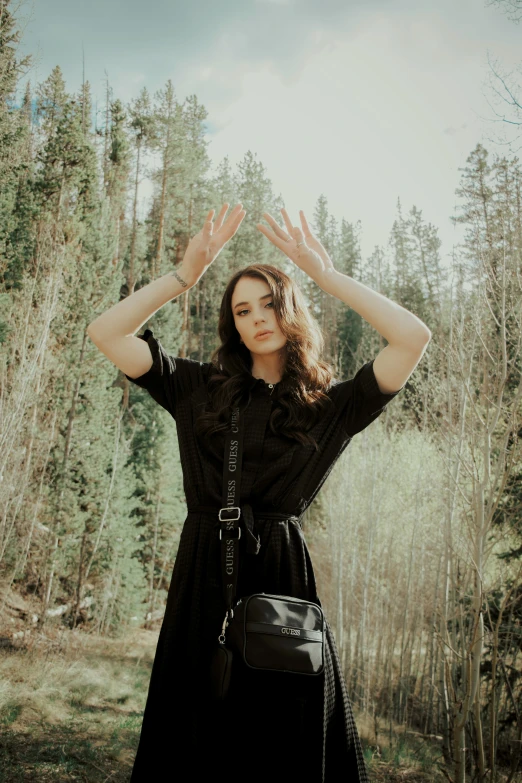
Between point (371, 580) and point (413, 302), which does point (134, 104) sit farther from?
point (371, 580)

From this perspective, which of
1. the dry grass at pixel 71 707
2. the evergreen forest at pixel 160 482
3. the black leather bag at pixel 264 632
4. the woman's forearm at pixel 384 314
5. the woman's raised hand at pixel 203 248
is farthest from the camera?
the evergreen forest at pixel 160 482

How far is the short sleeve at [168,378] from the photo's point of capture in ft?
5.78

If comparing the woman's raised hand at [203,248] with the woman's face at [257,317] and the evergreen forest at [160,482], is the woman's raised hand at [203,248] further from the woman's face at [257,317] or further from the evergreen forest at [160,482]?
the evergreen forest at [160,482]

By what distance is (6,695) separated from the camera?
610cm

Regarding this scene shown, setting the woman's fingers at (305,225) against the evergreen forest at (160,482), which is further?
the evergreen forest at (160,482)

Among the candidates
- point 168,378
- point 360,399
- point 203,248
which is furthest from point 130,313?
point 360,399

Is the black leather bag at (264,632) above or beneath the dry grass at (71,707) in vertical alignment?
above

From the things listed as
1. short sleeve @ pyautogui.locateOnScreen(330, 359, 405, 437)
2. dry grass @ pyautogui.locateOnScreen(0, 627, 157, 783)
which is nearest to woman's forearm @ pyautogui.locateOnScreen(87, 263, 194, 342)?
short sleeve @ pyautogui.locateOnScreen(330, 359, 405, 437)

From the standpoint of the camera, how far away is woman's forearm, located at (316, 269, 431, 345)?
160 cm

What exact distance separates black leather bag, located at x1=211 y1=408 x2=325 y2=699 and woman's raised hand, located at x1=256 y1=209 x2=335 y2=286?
823 millimetres

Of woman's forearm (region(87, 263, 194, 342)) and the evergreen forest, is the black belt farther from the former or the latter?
the evergreen forest

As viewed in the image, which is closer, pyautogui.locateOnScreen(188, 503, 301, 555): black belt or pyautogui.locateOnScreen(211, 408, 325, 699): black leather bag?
pyautogui.locateOnScreen(211, 408, 325, 699): black leather bag

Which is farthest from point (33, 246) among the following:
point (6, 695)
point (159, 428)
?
point (6, 695)

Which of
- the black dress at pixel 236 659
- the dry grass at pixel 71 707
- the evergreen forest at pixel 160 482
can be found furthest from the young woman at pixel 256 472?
the dry grass at pixel 71 707
